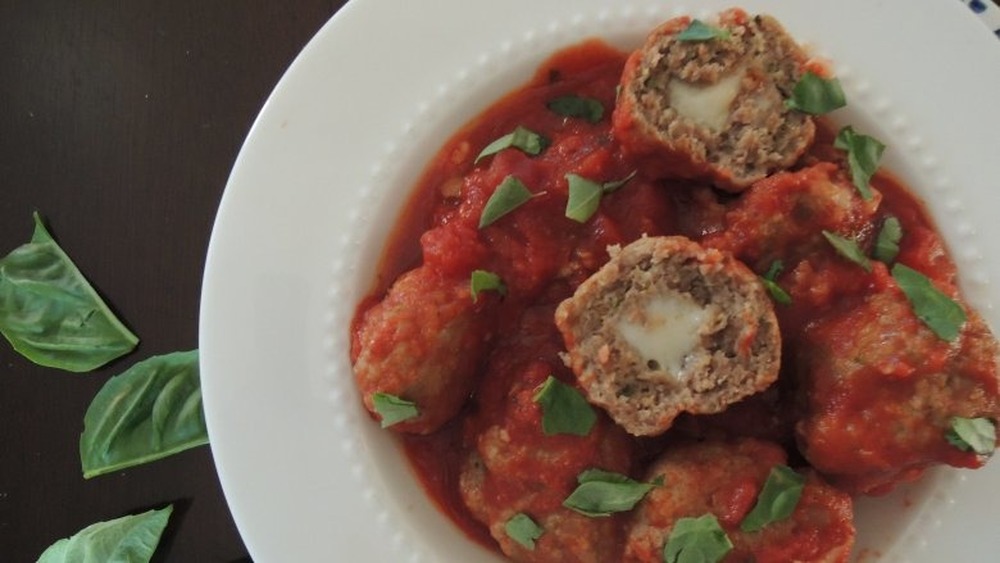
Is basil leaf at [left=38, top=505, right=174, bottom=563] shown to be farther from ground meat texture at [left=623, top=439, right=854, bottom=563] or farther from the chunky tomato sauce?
ground meat texture at [left=623, top=439, right=854, bottom=563]

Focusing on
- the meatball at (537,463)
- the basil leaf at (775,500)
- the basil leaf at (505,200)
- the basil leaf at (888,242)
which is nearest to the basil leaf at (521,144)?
the basil leaf at (505,200)

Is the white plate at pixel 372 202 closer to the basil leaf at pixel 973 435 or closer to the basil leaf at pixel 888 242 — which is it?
the basil leaf at pixel 888 242

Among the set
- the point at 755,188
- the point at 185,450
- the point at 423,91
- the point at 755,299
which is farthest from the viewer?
the point at 185,450

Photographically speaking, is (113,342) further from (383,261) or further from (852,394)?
(852,394)

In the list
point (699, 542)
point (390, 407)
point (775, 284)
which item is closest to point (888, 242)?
point (775, 284)

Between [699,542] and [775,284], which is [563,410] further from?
[775,284]

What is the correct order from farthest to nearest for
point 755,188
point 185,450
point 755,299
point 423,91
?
point 185,450
point 423,91
point 755,188
point 755,299

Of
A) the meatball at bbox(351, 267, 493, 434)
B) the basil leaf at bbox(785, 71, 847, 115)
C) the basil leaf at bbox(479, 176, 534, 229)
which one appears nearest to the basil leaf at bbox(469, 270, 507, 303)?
the meatball at bbox(351, 267, 493, 434)

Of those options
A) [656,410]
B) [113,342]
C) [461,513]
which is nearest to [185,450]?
[113,342]
